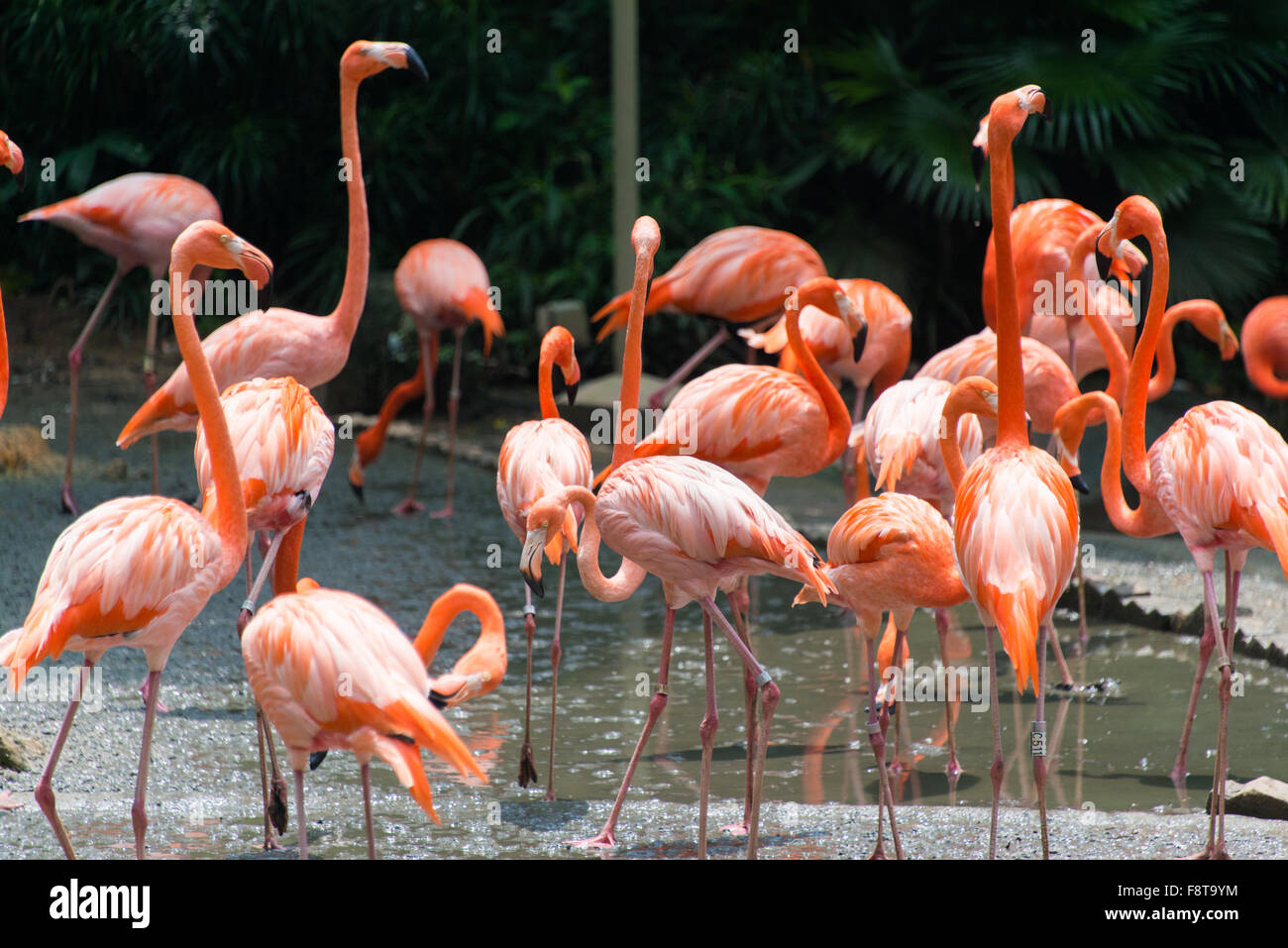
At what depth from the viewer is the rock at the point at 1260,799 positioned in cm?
356

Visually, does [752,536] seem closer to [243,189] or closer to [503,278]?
[503,278]

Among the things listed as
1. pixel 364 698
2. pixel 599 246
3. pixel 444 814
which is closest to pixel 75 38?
pixel 599 246

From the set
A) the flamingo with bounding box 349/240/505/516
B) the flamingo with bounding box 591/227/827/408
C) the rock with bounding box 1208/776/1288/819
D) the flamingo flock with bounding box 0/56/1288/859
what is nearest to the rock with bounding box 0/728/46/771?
the flamingo flock with bounding box 0/56/1288/859

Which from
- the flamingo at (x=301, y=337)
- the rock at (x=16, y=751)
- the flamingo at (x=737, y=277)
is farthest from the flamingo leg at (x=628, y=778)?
the flamingo at (x=737, y=277)

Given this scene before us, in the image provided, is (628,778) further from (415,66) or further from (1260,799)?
(415,66)

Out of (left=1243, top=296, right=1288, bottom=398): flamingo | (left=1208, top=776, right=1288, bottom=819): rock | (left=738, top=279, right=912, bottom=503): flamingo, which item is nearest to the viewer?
(left=1208, top=776, right=1288, bottom=819): rock

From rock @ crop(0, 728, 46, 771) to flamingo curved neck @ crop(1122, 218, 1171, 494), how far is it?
3010mm

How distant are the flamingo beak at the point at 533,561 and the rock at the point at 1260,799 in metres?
1.71

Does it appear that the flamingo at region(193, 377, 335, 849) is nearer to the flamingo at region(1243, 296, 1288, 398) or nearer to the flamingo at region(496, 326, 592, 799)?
the flamingo at region(496, 326, 592, 799)

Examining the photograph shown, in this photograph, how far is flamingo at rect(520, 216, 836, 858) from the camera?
3.34 meters

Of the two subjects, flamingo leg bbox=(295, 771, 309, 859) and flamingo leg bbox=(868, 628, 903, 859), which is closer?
flamingo leg bbox=(295, 771, 309, 859)

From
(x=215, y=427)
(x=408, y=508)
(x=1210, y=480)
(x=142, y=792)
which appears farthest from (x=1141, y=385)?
(x=408, y=508)

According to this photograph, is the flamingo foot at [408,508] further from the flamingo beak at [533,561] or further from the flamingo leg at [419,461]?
the flamingo beak at [533,561]

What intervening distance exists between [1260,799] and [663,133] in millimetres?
7517
